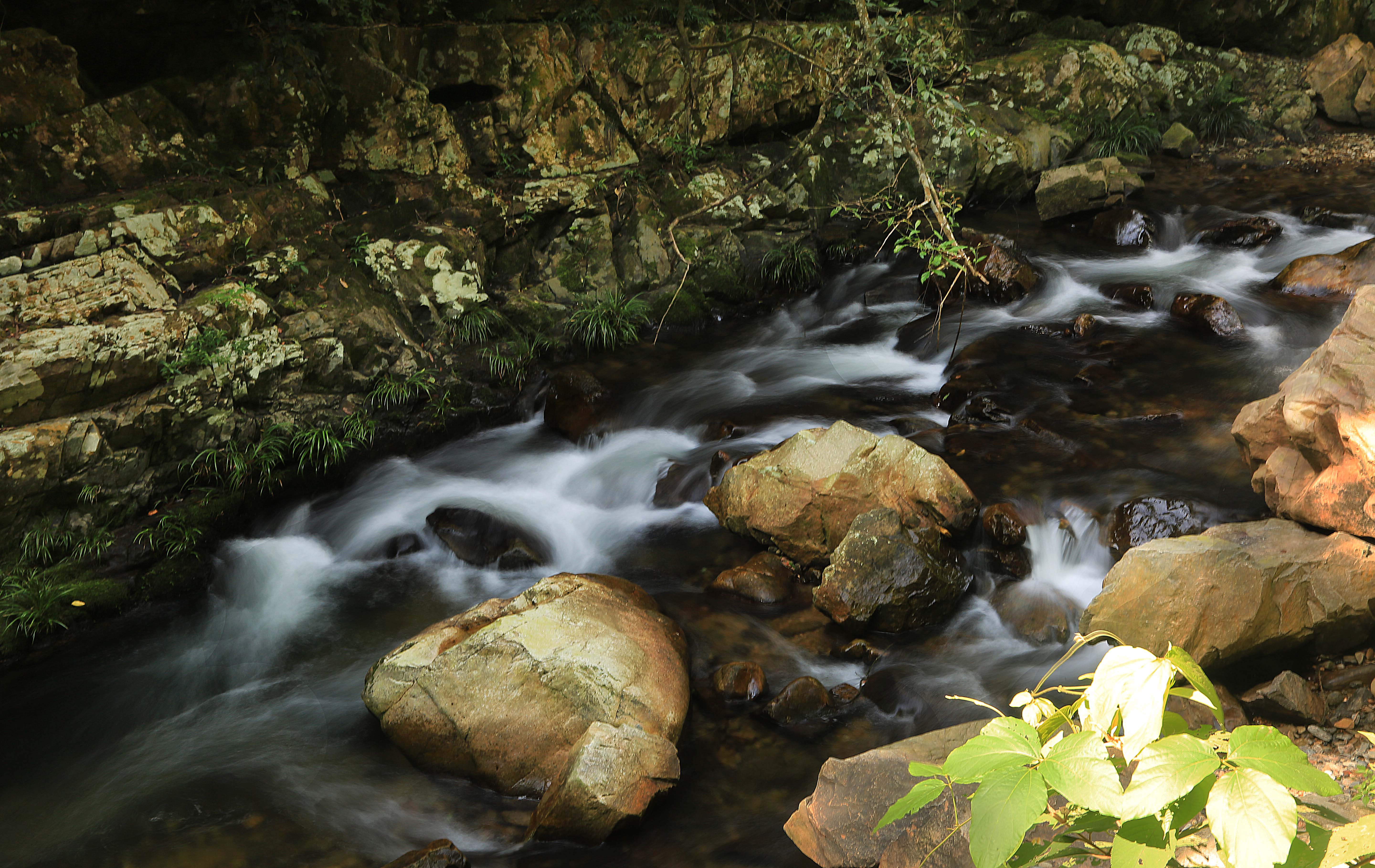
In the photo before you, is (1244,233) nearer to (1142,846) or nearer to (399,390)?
(399,390)

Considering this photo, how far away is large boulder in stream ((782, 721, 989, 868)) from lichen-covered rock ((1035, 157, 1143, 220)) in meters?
7.80

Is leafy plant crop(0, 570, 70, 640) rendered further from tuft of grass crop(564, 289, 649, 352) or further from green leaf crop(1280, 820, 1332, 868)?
green leaf crop(1280, 820, 1332, 868)

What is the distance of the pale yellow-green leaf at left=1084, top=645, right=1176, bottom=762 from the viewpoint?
3.69ft

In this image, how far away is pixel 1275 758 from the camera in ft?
3.37

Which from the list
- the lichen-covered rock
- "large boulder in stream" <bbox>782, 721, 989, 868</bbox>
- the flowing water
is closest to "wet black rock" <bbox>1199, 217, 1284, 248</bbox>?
the flowing water

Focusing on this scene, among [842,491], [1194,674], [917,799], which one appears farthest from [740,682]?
[1194,674]

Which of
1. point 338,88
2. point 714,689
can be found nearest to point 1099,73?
point 338,88

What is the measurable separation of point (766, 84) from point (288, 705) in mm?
8012

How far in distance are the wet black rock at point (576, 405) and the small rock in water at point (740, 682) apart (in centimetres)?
317

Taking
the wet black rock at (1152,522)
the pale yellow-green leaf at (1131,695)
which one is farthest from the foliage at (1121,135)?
the pale yellow-green leaf at (1131,695)

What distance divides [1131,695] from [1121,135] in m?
11.6

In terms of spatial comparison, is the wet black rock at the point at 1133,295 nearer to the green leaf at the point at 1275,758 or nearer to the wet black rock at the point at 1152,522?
the wet black rock at the point at 1152,522

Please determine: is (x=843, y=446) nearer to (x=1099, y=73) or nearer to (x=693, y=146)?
(x=693, y=146)

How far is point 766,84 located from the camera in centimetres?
946
